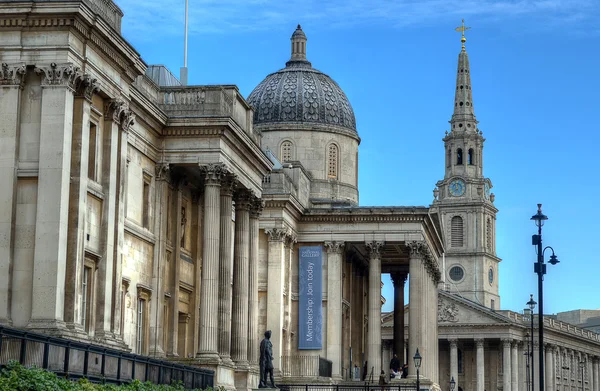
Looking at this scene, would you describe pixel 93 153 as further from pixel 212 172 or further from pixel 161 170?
pixel 212 172

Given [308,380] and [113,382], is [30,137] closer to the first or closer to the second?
[113,382]

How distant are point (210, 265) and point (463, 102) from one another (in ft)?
441

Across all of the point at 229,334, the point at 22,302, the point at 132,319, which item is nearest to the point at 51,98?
the point at 22,302

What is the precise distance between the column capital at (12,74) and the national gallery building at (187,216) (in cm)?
4

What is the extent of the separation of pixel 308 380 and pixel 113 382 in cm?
3626

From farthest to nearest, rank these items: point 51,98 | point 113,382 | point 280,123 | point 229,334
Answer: point 280,123, point 229,334, point 51,98, point 113,382

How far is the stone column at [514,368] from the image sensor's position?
486 ft

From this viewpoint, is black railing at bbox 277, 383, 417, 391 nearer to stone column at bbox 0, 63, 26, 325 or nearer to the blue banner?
the blue banner

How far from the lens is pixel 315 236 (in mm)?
75938

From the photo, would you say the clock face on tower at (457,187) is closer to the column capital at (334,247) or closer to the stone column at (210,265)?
the column capital at (334,247)

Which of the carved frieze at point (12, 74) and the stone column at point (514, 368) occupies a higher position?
the carved frieze at point (12, 74)

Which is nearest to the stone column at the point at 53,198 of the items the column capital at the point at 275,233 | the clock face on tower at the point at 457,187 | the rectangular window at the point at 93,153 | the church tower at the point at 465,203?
the rectangular window at the point at 93,153

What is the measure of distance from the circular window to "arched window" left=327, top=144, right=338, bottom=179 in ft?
345

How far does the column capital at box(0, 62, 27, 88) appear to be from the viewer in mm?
38594
